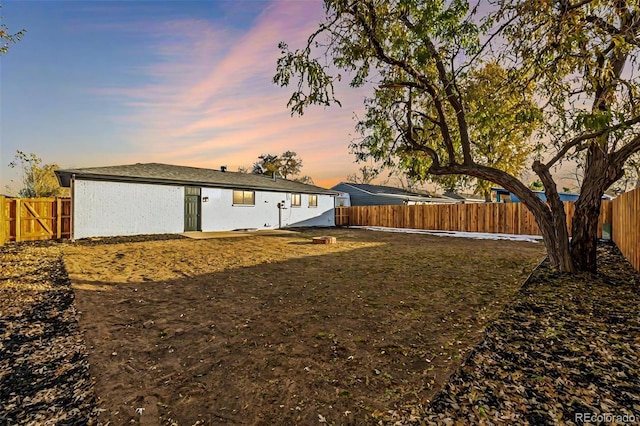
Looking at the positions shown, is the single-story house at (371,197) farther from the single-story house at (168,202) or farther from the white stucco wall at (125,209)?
the white stucco wall at (125,209)

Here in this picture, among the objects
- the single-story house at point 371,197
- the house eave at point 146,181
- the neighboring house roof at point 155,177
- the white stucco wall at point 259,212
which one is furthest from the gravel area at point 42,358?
the single-story house at point 371,197

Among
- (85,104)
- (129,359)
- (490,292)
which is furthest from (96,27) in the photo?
(490,292)

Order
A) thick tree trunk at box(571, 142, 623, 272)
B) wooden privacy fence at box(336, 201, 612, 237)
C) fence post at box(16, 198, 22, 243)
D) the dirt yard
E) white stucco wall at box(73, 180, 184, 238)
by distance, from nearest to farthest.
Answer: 1. the dirt yard
2. thick tree trunk at box(571, 142, 623, 272)
3. fence post at box(16, 198, 22, 243)
4. white stucco wall at box(73, 180, 184, 238)
5. wooden privacy fence at box(336, 201, 612, 237)

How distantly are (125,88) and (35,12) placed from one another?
3.06 meters

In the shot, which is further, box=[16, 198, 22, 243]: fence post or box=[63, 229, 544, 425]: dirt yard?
box=[16, 198, 22, 243]: fence post

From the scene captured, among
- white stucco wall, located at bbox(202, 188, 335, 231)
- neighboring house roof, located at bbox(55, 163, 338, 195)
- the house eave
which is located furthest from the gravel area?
white stucco wall, located at bbox(202, 188, 335, 231)

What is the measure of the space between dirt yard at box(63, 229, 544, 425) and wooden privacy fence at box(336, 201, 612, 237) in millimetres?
9744

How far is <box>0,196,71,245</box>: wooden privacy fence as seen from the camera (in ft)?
34.0

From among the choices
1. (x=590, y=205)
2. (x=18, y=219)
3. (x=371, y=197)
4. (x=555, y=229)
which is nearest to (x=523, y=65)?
(x=590, y=205)

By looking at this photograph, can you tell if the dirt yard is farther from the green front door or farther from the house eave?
the green front door

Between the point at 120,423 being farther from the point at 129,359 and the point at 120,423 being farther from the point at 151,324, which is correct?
the point at 151,324

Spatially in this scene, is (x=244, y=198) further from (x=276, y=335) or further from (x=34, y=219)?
(x=276, y=335)

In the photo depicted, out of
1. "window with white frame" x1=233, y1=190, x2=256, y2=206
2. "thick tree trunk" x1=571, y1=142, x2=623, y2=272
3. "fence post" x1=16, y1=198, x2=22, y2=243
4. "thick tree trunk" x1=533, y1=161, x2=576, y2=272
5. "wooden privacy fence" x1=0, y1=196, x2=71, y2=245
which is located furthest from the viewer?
"window with white frame" x1=233, y1=190, x2=256, y2=206

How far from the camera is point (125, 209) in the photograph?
12.8 metres
